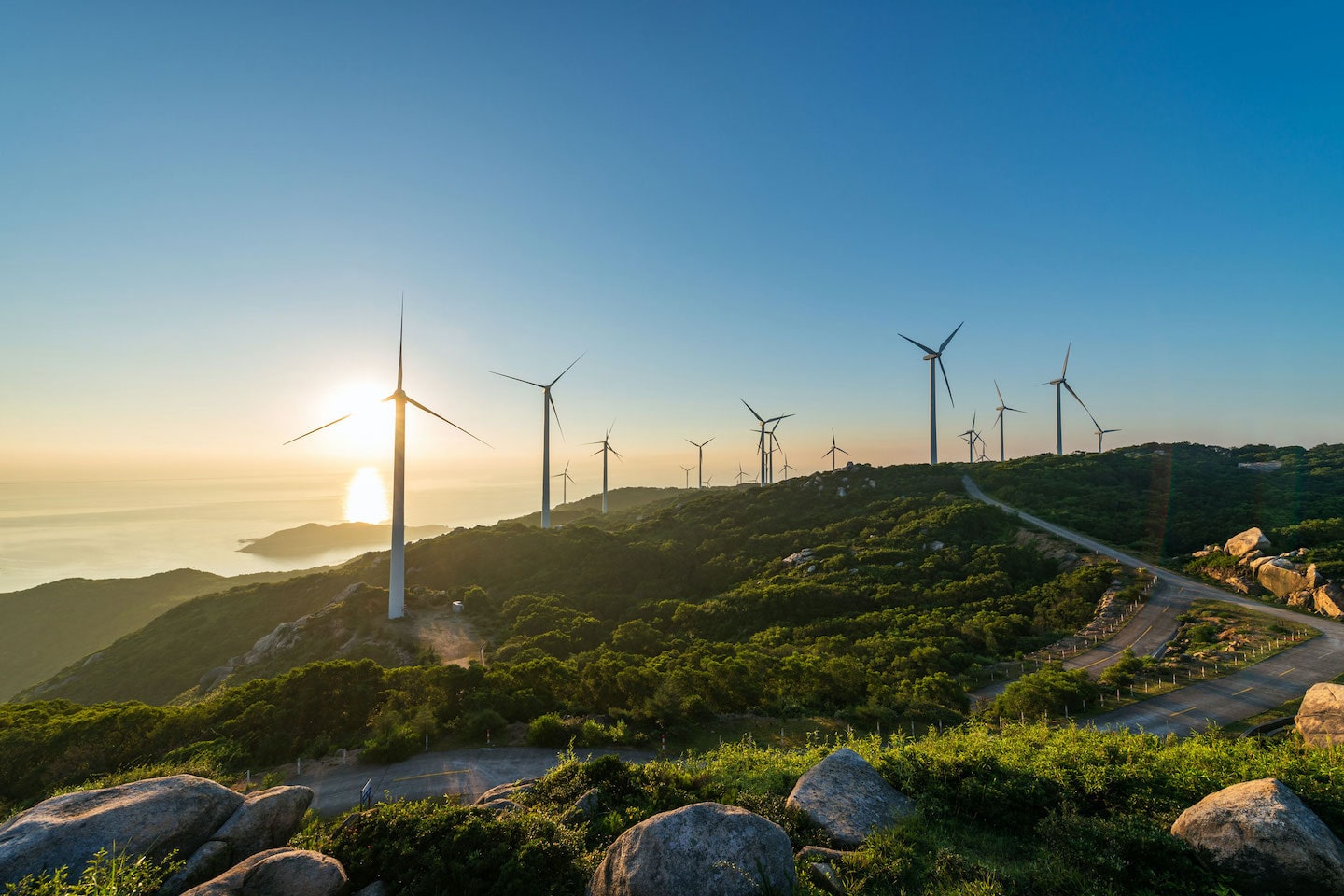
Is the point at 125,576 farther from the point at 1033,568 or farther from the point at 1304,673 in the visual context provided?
the point at 1304,673

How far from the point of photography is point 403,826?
43.0 ft

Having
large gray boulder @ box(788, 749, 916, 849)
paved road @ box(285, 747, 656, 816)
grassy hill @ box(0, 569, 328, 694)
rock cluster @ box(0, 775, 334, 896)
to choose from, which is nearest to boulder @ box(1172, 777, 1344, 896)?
large gray boulder @ box(788, 749, 916, 849)

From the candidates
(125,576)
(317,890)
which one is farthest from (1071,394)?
(125,576)

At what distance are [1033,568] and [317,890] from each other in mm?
71018

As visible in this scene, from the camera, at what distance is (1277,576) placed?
153ft

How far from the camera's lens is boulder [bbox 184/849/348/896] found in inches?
441

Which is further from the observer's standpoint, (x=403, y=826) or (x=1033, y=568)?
(x=1033, y=568)

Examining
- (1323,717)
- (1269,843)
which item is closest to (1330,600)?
(1323,717)

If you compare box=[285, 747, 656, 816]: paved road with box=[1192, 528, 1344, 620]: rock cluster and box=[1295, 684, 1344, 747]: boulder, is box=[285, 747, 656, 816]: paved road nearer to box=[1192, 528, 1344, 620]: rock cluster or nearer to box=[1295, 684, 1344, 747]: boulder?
box=[1295, 684, 1344, 747]: boulder

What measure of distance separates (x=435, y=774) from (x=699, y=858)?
17967 mm

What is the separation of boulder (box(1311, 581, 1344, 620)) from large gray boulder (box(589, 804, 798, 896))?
2281 inches

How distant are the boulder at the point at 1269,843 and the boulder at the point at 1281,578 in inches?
1994

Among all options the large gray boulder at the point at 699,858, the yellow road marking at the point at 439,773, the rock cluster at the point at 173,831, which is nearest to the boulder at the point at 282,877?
the rock cluster at the point at 173,831

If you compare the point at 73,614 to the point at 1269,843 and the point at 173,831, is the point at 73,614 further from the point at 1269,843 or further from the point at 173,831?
the point at 1269,843
